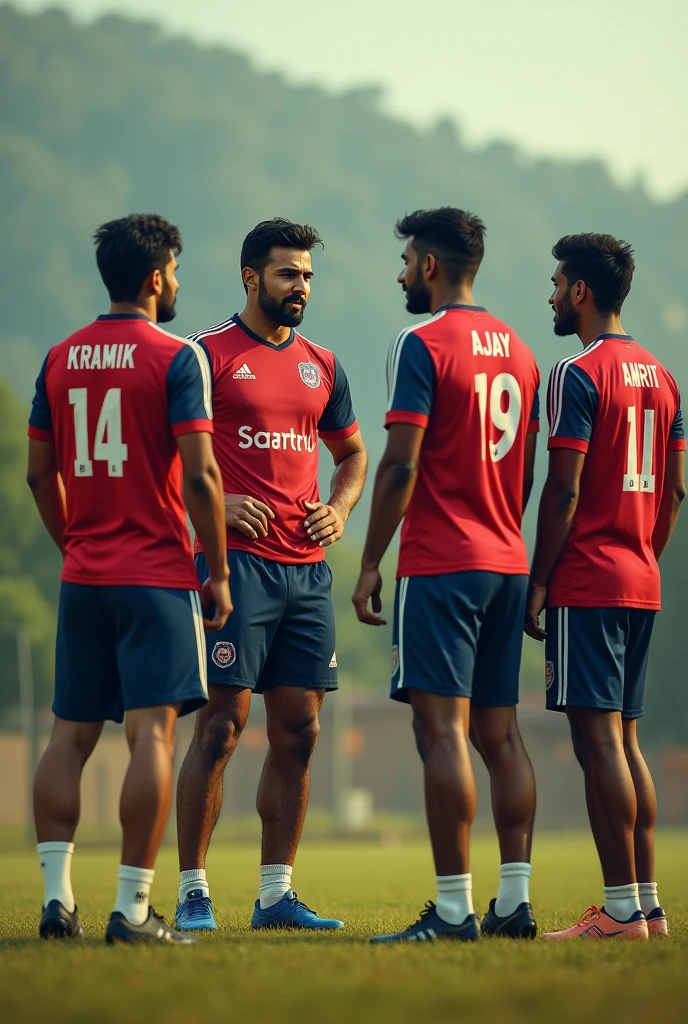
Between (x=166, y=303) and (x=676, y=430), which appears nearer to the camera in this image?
(x=166, y=303)

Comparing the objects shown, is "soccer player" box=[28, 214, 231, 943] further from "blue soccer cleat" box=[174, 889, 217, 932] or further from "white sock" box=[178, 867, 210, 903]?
"white sock" box=[178, 867, 210, 903]

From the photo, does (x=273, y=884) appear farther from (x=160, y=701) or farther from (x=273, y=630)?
(x=160, y=701)

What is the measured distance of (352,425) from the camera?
8734 millimetres

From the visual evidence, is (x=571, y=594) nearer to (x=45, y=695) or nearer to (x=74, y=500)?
(x=74, y=500)

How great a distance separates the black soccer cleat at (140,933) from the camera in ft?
19.5

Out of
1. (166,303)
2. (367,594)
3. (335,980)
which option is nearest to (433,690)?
(367,594)

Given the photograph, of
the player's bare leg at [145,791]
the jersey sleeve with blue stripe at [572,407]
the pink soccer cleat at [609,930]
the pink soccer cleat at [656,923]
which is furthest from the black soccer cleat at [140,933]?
the jersey sleeve with blue stripe at [572,407]

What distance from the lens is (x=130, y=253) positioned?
21.5 ft

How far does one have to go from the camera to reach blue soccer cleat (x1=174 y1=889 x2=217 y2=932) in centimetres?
725

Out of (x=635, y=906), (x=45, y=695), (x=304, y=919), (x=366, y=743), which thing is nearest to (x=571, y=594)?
(x=635, y=906)

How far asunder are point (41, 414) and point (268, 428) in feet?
5.00

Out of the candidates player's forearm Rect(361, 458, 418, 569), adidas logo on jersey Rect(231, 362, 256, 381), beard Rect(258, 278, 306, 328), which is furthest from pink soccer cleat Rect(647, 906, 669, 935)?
beard Rect(258, 278, 306, 328)

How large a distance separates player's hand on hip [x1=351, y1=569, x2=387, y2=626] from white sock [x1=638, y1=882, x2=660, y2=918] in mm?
1914

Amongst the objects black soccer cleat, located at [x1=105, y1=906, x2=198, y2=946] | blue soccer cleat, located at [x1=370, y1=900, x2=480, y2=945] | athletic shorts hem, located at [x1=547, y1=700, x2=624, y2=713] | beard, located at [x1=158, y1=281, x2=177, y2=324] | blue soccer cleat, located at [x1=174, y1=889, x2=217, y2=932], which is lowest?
blue soccer cleat, located at [x1=174, y1=889, x2=217, y2=932]
